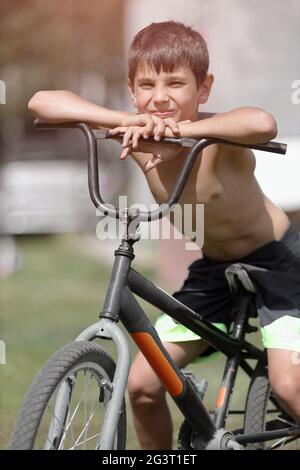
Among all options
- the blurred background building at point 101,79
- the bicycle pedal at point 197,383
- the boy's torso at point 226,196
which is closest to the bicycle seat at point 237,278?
the boy's torso at point 226,196

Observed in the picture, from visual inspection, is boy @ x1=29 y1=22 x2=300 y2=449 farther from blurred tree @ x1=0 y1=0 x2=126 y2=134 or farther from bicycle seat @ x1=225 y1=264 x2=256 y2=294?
blurred tree @ x1=0 y1=0 x2=126 y2=134

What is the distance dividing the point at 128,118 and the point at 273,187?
181 inches

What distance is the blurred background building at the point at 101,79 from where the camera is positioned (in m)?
9.90

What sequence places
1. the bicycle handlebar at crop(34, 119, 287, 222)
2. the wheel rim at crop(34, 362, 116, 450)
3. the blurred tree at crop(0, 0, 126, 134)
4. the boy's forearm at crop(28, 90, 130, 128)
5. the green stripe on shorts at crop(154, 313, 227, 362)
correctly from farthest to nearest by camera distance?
the blurred tree at crop(0, 0, 126, 134) → the green stripe on shorts at crop(154, 313, 227, 362) → the boy's forearm at crop(28, 90, 130, 128) → the bicycle handlebar at crop(34, 119, 287, 222) → the wheel rim at crop(34, 362, 116, 450)

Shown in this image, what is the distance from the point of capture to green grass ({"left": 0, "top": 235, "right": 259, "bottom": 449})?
523 centimetres

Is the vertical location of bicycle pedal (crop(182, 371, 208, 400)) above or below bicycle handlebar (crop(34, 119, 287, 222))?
below

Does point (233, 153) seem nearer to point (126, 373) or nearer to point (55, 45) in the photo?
point (126, 373)

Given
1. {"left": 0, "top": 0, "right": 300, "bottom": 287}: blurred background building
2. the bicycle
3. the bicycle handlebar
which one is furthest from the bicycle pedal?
{"left": 0, "top": 0, "right": 300, "bottom": 287}: blurred background building

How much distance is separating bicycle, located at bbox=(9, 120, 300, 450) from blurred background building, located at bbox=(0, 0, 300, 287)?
354 centimetres

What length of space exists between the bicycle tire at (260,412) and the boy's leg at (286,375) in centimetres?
20

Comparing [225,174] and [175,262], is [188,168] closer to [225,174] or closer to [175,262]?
[225,174]

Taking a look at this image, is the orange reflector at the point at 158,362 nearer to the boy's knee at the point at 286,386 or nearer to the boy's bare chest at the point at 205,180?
the boy's knee at the point at 286,386
